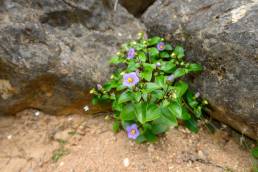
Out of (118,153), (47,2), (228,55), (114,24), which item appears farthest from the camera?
(114,24)

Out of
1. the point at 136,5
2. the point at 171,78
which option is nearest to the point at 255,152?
the point at 171,78

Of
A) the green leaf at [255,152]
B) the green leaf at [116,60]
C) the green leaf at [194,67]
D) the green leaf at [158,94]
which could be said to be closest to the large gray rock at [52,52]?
the green leaf at [116,60]

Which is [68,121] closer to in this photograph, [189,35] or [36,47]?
[36,47]

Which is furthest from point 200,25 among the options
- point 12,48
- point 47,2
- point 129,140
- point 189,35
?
point 12,48

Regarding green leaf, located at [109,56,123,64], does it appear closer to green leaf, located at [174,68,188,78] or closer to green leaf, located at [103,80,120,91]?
green leaf, located at [103,80,120,91]

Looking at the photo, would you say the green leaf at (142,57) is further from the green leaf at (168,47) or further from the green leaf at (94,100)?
the green leaf at (94,100)

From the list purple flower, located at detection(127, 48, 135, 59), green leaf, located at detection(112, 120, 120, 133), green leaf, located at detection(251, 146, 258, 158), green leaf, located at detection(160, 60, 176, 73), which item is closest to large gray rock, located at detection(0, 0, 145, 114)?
purple flower, located at detection(127, 48, 135, 59)
